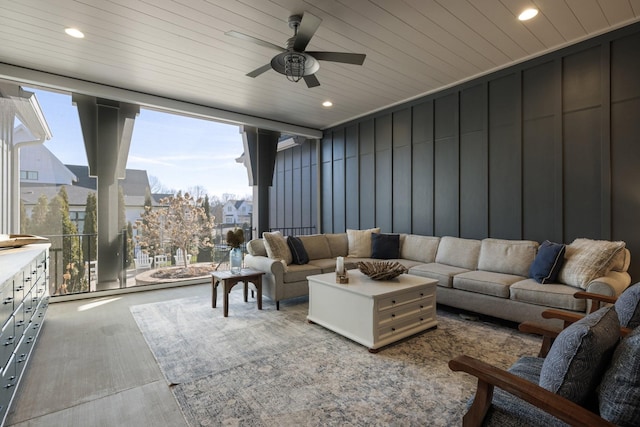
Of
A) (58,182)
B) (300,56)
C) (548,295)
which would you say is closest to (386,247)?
(548,295)

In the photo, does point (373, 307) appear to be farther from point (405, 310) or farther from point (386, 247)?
point (386, 247)

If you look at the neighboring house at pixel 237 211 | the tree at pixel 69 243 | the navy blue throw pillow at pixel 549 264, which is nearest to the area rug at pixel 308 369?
the navy blue throw pillow at pixel 549 264

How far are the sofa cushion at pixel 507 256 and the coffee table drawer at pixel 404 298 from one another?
1.02 metres

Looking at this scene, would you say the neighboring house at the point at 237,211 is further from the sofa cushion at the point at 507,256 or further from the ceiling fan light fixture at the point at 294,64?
the sofa cushion at the point at 507,256

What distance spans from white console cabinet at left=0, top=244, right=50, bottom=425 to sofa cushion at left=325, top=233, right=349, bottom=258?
11.5 ft

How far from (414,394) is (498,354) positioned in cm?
102

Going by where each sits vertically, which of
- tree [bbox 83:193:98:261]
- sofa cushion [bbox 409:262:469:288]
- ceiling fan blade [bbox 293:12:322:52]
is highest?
ceiling fan blade [bbox 293:12:322:52]

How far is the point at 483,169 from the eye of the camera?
4.26 m

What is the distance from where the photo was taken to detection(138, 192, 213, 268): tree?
4.97 meters

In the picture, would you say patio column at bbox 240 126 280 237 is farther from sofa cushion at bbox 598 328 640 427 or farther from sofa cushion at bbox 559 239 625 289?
sofa cushion at bbox 598 328 640 427

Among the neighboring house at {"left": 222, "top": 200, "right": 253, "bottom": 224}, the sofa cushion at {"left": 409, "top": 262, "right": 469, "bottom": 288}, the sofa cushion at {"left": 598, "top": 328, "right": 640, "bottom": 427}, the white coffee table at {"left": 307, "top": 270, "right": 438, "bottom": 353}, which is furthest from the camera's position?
the neighboring house at {"left": 222, "top": 200, "right": 253, "bottom": 224}

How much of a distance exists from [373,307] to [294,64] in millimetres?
2273

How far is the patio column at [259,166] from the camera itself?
5980 millimetres

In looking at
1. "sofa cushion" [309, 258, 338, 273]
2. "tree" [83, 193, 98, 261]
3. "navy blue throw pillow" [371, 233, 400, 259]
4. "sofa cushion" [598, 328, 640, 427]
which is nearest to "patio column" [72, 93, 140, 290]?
"tree" [83, 193, 98, 261]
